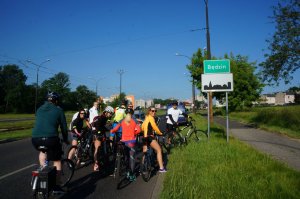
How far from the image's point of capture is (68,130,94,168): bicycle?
31.0 ft

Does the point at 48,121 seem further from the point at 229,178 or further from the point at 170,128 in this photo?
the point at 170,128

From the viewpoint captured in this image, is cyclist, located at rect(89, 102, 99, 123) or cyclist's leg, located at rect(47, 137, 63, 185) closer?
cyclist's leg, located at rect(47, 137, 63, 185)

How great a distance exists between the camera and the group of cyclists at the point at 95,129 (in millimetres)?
5723

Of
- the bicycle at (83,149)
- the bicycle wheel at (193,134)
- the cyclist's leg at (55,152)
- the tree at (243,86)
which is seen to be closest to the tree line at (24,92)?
the tree at (243,86)

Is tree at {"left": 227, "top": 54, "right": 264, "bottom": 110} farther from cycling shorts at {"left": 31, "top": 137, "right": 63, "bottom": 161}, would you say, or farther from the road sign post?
cycling shorts at {"left": 31, "top": 137, "right": 63, "bottom": 161}

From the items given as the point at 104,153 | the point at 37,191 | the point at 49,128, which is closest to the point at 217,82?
the point at 104,153

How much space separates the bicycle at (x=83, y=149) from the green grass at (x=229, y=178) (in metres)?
2.50

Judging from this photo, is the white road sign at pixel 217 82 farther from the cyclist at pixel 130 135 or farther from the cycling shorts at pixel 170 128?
the cyclist at pixel 130 135

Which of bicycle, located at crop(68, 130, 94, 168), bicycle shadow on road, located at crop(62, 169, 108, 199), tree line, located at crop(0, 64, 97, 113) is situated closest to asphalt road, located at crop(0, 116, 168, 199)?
bicycle shadow on road, located at crop(62, 169, 108, 199)

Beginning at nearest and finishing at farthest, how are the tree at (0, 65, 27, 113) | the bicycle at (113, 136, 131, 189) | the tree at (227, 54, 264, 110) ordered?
1. the bicycle at (113, 136, 131, 189)
2. the tree at (227, 54, 264, 110)
3. the tree at (0, 65, 27, 113)

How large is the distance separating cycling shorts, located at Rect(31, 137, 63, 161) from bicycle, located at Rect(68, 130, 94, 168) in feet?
11.0

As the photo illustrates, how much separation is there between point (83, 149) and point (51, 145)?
396 cm

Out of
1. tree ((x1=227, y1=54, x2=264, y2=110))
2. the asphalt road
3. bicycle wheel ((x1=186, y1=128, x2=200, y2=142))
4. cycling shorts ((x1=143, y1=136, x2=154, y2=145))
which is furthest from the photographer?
tree ((x1=227, y1=54, x2=264, y2=110))

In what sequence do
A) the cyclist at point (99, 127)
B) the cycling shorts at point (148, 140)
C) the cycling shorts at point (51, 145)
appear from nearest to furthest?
the cycling shorts at point (51, 145), the cycling shorts at point (148, 140), the cyclist at point (99, 127)
